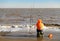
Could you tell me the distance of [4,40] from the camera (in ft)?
47.3

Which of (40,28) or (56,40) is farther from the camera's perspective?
(40,28)

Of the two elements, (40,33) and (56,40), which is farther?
(40,33)

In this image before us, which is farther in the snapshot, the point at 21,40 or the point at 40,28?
the point at 40,28

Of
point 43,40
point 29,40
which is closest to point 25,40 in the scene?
point 29,40

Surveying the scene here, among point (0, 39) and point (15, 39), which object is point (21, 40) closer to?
point (15, 39)

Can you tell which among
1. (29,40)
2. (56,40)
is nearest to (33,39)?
(29,40)

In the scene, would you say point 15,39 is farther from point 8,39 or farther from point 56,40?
point 56,40

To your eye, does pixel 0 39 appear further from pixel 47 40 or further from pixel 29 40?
pixel 47 40

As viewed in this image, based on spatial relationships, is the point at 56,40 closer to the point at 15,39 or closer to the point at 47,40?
the point at 47,40

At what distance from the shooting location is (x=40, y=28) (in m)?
15.3

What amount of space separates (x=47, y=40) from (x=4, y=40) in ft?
8.76

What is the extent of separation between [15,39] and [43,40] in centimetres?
180

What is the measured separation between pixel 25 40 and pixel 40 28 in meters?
1.57

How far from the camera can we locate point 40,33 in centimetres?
1540
